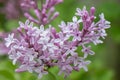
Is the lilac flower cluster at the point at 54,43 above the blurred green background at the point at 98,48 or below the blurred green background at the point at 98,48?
below

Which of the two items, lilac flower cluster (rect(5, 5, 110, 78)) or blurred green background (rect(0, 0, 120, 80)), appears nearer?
lilac flower cluster (rect(5, 5, 110, 78))

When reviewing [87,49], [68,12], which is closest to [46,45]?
[87,49]

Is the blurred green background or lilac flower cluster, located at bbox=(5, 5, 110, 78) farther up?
the blurred green background

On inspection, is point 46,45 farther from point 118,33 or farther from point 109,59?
point 109,59

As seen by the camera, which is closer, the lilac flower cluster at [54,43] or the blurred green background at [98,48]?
the lilac flower cluster at [54,43]
